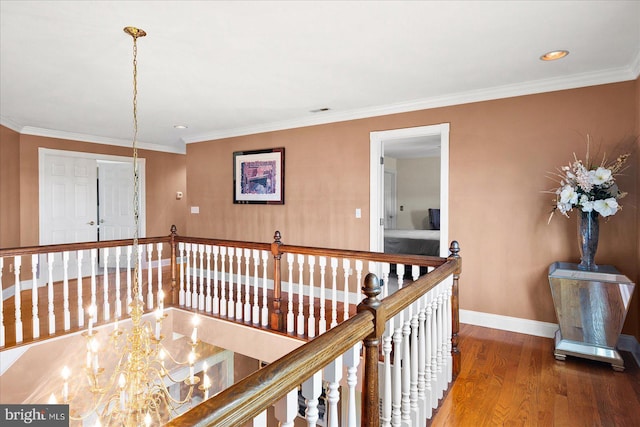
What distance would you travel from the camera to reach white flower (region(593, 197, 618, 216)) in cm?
268

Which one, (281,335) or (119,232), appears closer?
(281,335)

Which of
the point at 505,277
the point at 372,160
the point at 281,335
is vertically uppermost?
the point at 372,160

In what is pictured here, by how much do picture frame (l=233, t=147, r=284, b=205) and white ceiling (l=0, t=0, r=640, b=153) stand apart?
96 cm

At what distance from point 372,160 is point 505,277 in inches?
75.6

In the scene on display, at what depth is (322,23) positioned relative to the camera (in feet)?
7.52

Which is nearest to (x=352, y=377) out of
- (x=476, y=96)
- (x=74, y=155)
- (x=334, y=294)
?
(x=334, y=294)

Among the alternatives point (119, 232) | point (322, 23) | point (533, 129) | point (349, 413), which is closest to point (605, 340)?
point (533, 129)

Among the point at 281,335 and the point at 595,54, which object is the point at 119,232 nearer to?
the point at 281,335

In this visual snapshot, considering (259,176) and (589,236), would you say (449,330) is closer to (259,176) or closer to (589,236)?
(589,236)

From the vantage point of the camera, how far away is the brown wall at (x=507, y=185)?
310 centimetres

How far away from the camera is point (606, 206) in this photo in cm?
269

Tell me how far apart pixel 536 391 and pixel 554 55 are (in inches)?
95.7

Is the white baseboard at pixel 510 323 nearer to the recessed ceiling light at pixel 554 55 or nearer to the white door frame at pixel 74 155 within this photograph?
the recessed ceiling light at pixel 554 55

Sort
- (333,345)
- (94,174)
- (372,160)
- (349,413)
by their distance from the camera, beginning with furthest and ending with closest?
1. (94,174)
2. (372,160)
3. (349,413)
4. (333,345)
